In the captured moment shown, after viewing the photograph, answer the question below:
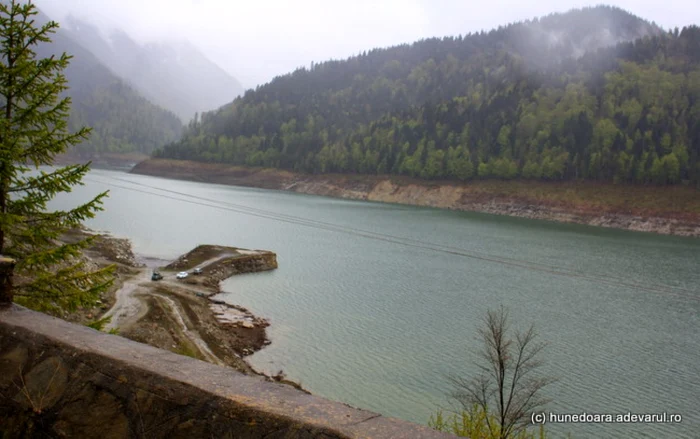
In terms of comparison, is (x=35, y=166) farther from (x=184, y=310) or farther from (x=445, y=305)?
(x=445, y=305)

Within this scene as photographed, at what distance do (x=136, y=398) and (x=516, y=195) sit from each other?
122591mm

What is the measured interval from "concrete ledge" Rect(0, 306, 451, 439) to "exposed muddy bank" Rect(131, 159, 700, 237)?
10385 centimetres

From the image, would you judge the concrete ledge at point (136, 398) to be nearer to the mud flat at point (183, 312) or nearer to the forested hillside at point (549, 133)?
the mud flat at point (183, 312)

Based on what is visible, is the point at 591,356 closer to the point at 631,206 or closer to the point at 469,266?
the point at 469,266

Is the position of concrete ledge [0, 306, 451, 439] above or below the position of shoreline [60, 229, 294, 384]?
above

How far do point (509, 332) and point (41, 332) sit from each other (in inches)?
1030

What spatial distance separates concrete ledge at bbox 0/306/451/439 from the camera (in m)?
4.10

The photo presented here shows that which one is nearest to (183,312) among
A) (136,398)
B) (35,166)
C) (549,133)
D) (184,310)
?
(184,310)

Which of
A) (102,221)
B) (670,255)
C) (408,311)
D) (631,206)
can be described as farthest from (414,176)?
(408,311)

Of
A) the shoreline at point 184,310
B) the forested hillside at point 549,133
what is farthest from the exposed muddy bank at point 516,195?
the shoreline at point 184,310

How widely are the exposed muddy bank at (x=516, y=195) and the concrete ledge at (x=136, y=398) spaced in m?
104

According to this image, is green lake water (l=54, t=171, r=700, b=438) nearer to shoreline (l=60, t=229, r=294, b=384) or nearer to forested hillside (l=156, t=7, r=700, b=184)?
shoreline (l=60, t=229, r=294, b=384)
